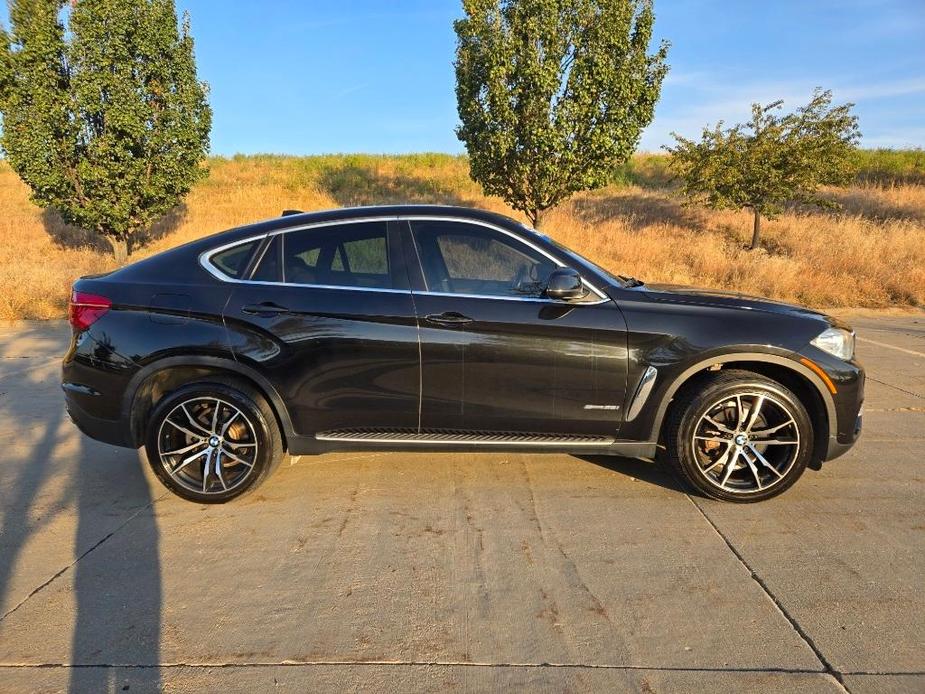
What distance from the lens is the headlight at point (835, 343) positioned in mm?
3398

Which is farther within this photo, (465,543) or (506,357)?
(506,357)

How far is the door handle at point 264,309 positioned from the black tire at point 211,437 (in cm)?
44

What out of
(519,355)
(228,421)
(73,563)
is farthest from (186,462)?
(519,355)

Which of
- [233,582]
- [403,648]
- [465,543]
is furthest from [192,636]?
[465,543]

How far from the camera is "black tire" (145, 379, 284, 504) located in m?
3.43

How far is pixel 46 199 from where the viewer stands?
1462 cm

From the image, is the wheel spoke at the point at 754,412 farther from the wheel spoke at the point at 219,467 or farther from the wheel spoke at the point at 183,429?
the wheel spoke at the point at 183,429

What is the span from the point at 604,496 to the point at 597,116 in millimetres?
11423

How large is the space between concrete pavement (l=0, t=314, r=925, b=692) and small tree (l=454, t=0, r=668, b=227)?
1051 cm

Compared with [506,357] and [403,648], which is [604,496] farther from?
[403,648]

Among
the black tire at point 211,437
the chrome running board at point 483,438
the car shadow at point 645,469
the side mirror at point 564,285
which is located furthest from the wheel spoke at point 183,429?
the car shadow at point 645,469

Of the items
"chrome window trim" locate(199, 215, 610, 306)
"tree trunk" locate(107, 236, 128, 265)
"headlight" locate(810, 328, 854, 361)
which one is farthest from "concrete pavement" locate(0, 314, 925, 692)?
"tree trunk" locate(107, 236, 128, 265)

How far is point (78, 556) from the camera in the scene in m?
2.96

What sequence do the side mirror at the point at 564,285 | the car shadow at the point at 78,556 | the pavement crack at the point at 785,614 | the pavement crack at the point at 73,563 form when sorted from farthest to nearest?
the side mirror at the point at 564,285 → the pavement crack at the point at 73,563 → the car shadow at the point at 78,556 → the pavement crack at the point at 785,614
